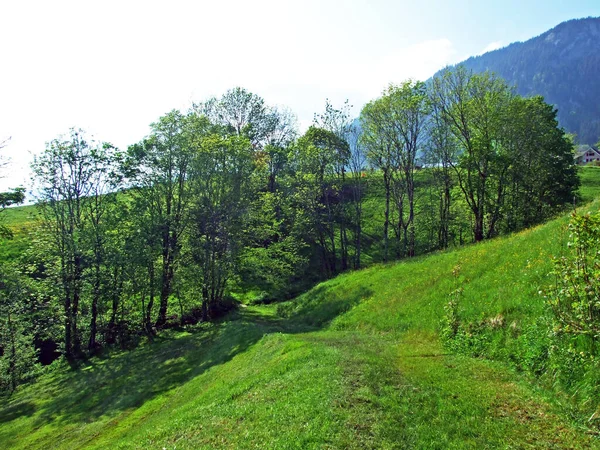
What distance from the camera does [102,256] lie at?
33.7 meters

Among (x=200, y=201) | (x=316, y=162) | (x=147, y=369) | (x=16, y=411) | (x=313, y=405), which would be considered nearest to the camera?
(x=313, y=405)

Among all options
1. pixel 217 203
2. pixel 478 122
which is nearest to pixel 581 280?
pixel 217 203

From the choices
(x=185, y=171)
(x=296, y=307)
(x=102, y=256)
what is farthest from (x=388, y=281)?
(x=102, y=256)

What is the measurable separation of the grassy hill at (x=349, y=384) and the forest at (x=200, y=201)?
611 cm

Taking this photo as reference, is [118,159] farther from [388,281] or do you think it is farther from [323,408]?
[323,408]

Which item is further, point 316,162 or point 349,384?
A: point 316,162

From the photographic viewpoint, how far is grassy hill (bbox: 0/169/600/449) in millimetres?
9508

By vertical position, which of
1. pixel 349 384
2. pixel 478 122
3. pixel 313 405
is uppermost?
pixel 478 122

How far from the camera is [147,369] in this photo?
2562cm

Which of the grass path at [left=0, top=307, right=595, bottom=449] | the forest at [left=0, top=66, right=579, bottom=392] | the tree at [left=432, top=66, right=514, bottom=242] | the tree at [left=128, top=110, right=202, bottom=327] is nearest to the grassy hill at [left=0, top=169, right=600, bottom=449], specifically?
the grass path at [left=0, top=307, right=595, bottom=449]

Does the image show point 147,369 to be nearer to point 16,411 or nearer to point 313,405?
point 16,411

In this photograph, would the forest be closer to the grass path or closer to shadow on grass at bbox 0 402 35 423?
shadow on grass at bbox 0 402 35 423

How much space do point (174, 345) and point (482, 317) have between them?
77.9 ft

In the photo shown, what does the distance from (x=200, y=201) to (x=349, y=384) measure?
28182mm
